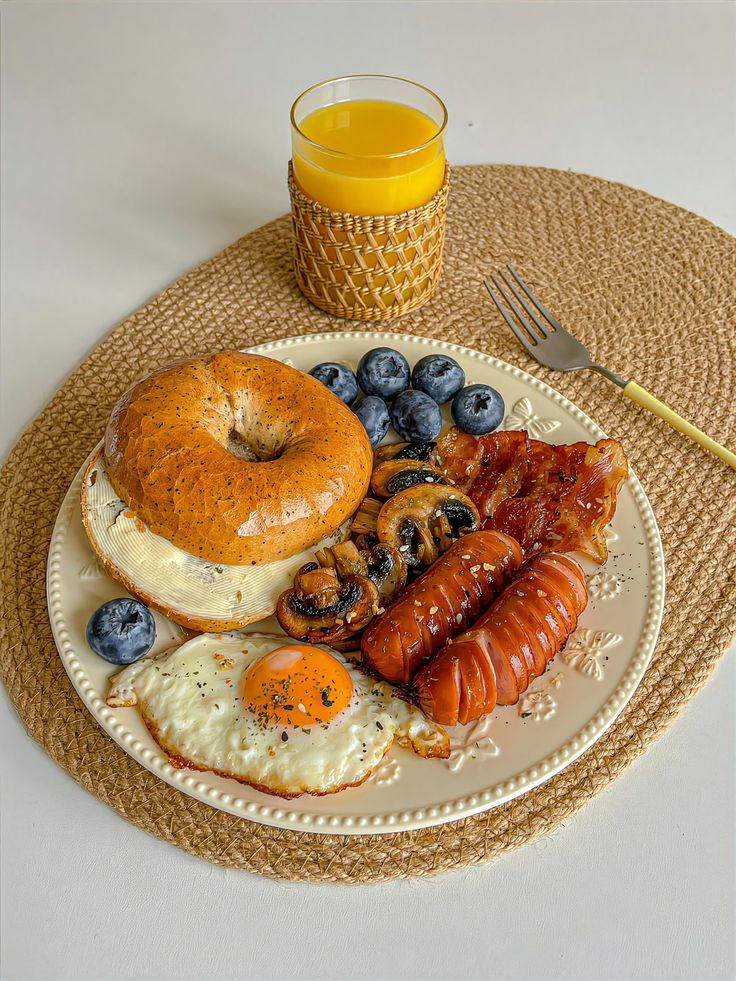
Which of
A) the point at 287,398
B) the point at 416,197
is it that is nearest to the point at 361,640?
the point at 287,398

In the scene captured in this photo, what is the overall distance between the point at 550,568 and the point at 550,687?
33 cm

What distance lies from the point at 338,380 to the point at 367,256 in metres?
0.56

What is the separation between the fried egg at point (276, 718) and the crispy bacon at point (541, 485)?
709mm

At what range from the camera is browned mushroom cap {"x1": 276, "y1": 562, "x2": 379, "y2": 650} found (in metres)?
2.43

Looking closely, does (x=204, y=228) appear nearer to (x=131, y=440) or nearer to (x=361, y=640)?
(x=131, y=440)

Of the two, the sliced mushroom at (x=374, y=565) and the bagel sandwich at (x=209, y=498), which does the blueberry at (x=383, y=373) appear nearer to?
the bagel sandwich at (x=209, y=498)

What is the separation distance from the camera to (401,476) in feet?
9.15

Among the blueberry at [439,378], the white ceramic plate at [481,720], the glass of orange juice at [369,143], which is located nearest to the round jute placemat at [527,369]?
the white ceramic plate at [481,720]

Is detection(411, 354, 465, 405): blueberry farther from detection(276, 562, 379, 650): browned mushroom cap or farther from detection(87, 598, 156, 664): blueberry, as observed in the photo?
detection(87, 598, 156, 664): blueberry

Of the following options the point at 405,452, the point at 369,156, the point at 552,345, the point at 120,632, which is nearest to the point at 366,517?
the point at 405,452

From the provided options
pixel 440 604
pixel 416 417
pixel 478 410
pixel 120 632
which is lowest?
pixel 120 632

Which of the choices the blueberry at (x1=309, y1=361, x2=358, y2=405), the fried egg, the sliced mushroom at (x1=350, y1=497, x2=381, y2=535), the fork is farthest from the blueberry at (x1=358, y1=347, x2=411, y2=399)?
the fried egg

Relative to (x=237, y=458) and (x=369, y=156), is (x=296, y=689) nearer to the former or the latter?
(x=237, y=458)

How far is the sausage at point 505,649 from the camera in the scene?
2.29 metres
